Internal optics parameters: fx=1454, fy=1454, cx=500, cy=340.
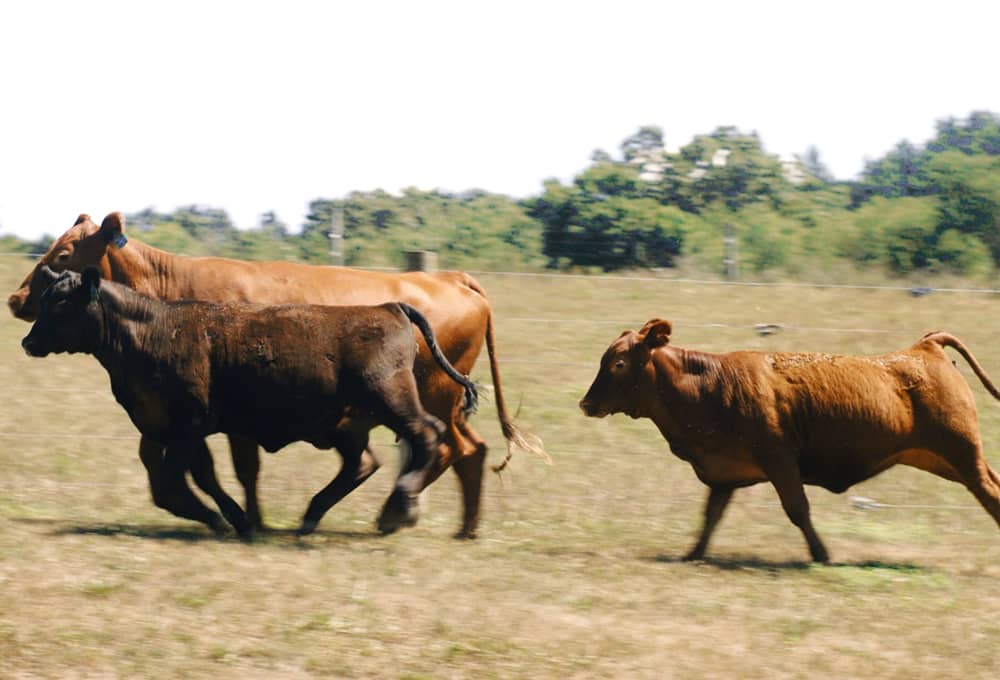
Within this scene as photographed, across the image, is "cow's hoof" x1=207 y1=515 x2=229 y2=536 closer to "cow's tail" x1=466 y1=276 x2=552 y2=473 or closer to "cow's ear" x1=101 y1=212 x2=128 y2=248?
"cow's tail" x1=466 y1=276 x2=552 y2=473

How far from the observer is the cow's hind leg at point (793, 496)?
8305mm

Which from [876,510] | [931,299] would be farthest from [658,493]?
[931,299]

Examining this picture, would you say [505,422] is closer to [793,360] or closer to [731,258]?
[793,360]

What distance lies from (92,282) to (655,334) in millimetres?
3328

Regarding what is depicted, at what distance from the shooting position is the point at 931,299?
16.5m

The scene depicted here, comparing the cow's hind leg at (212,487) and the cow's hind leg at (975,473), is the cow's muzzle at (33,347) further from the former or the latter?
the cow's hind leg at (975,473)

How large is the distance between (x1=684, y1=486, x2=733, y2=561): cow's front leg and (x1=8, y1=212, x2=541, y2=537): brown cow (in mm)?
1444

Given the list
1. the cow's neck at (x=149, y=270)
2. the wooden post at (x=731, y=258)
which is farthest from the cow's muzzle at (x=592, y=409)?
the wooden post at (x=731, y=258)

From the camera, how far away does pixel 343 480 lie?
8.76 meters

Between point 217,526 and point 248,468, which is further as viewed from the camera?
point 248,468

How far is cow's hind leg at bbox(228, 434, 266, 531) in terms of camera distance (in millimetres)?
8992

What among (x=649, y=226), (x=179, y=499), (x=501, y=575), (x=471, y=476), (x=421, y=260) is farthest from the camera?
(x=649, y=226)

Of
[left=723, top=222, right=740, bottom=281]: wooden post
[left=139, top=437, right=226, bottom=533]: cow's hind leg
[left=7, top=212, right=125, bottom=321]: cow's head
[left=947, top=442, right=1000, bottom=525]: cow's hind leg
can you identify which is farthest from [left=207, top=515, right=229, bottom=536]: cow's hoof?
[left=723, top=222, right=740, bottom=281]: wooden post

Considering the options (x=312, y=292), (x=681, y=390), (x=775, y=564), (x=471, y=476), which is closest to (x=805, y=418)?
(x=681, y=390)
